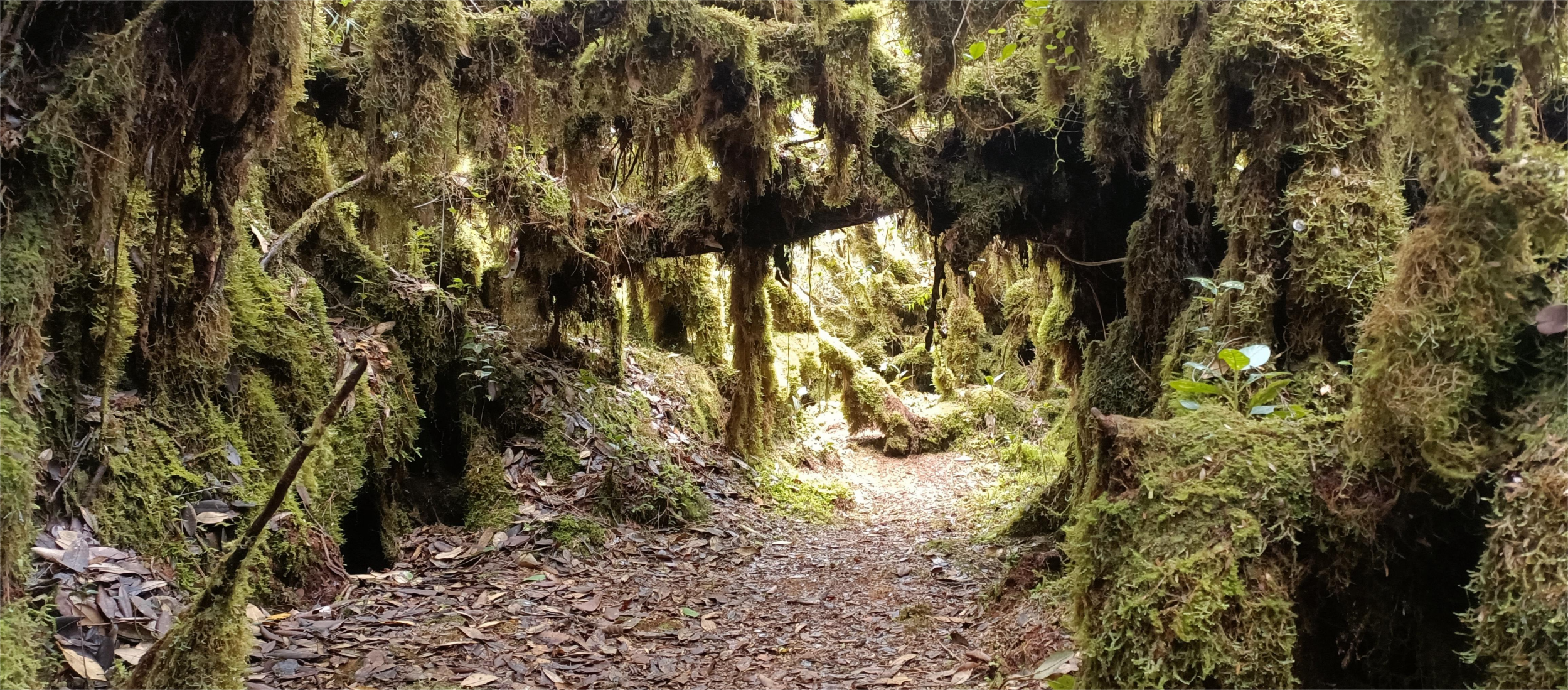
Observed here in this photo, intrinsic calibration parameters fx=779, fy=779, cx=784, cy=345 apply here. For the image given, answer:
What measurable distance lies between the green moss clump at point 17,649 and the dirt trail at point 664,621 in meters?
1.27

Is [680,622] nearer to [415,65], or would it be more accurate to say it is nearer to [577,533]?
[577,533]

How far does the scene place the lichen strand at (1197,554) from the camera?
1968 millimetres

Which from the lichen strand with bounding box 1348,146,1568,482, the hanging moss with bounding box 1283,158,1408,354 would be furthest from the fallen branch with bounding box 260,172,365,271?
the lichen strand with bounding box 1348,146,1568,482

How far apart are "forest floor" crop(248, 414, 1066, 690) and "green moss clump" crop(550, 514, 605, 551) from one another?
11 cm

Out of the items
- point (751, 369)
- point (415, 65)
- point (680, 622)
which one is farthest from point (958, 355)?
point (415, 65)

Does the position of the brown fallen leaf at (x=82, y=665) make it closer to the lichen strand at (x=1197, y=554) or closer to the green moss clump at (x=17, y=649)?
the green moss clump at (x=17, y=649)

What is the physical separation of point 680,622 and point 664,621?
9cm

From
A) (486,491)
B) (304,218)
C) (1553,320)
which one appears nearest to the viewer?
(1553,320)

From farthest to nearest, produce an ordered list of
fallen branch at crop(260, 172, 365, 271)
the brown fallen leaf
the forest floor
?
fallen branch at crop(260, 172, 365, 271)
the forest floor
the brown fallen leaf

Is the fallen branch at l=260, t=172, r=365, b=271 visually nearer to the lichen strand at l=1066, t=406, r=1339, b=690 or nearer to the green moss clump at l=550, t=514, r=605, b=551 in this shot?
the green moss clump at l=550, t=514, r=605, b=551

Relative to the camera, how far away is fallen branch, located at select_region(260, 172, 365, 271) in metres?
5.23

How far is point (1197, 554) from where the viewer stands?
206cm

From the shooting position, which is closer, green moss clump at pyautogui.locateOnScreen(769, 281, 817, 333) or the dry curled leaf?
the dry curled leaf

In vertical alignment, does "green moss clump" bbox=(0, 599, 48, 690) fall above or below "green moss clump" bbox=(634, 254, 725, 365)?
below
